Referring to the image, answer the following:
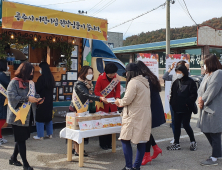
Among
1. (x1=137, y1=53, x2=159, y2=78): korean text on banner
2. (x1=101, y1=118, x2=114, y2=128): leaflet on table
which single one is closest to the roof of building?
(x1=137, y1=53, x2=159, y2=78): korean text on banner

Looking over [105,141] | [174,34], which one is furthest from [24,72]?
[174,34]

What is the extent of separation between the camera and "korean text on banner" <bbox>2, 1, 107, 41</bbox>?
17.9 feet

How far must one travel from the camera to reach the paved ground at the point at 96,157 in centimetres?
431

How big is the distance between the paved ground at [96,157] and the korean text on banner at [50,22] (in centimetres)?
251

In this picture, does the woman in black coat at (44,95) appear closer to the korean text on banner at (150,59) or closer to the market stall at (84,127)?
the market stall at (84,127)

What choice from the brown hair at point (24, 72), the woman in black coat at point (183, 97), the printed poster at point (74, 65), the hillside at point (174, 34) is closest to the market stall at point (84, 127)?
the brown hair at point (24, 72)

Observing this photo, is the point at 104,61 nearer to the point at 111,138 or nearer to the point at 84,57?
the point at 84,57

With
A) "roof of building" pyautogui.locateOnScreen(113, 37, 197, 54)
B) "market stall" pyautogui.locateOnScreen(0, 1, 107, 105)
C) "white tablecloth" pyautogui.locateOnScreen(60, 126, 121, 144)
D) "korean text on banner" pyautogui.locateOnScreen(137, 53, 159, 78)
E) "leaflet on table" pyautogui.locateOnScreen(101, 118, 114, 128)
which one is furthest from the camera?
"roof of building" pyautogui.locateOnScreen(113, 37, 197, 54)

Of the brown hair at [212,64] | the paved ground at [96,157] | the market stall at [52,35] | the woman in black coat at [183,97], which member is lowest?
the paved ground at [96,157]

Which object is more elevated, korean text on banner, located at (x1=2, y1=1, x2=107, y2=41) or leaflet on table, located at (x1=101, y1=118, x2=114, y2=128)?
korean text on banner, located at (x1=2, y1=1, x2=107, y2=41)

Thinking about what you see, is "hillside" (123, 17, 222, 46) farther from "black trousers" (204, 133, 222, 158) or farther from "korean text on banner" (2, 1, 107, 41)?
"black trousers" (204, 133, 222, 158)

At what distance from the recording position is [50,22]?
6059 mm

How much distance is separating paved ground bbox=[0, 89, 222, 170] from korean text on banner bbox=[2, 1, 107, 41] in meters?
2.51

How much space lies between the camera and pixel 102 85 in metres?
5.20
